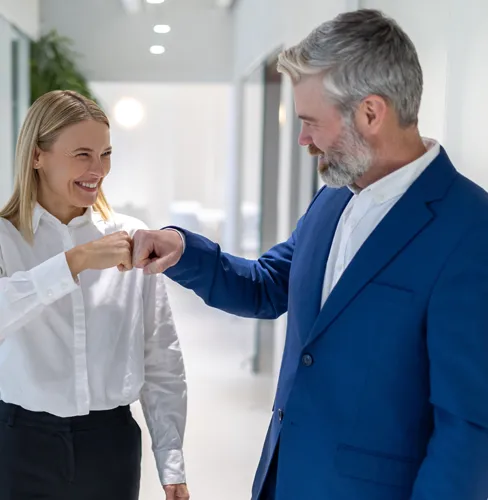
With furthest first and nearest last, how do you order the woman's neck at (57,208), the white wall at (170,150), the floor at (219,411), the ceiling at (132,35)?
1. the white wall at (170,150)
2. the ceiling at (132,35)
3. the floor at (219,411)
4. the woman's neck at (57,208)

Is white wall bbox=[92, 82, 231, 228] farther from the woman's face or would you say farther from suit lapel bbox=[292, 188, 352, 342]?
suit lapel bbox=[292, 188, 352, 342]

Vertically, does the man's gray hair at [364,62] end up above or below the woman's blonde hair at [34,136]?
above

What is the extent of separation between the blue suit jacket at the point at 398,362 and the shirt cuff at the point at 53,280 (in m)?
0.46

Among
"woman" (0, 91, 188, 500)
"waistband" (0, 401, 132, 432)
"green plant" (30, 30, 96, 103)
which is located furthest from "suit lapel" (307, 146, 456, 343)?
"green plant" (30, 30, 96, 103)

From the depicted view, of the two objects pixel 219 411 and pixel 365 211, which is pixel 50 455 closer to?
pixel 365 211

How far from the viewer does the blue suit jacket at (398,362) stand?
107 centimetres

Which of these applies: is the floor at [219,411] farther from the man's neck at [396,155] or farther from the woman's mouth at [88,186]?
the man's neck at [396,155]

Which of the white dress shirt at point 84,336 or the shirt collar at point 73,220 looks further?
the shirt collar at point 73,220

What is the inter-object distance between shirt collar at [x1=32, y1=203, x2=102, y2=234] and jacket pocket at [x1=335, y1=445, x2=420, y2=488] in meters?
0.83

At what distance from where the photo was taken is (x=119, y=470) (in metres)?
1.61

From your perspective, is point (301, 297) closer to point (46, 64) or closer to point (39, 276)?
point (39, 276)

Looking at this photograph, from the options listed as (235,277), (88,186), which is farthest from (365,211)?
(88,186)

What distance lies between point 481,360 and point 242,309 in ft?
2.09

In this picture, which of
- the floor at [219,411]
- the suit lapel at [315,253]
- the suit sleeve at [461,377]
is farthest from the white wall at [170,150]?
the suit sleeve at [461,377]
